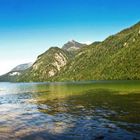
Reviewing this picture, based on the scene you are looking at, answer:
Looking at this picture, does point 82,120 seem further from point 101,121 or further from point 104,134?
point 104,134

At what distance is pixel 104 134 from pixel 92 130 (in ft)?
8.50

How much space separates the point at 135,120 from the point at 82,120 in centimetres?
782

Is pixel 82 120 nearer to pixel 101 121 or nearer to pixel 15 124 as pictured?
pixel 101 121

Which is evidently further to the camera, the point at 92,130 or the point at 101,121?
the point at 101,121

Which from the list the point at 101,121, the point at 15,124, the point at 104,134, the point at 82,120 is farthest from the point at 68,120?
the point at 104,134

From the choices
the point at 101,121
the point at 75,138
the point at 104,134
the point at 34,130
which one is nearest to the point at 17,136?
the point at 34,130

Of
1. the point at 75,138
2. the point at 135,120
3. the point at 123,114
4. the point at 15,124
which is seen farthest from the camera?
the point at 123,114

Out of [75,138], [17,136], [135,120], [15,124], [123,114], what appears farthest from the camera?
[123,114]

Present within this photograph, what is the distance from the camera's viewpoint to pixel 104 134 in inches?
1201

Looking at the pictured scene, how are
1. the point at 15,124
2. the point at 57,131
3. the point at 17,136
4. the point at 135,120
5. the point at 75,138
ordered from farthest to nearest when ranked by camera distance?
the point at 15,124, the point at 135,120, the point at 57,131, the point at 17,136, the point at 75,138

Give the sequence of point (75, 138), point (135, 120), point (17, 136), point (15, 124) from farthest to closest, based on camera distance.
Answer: point (15, 124), point (135, 120), point (17, 136), point (75, 138)

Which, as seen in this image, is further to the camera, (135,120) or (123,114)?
(123,114)

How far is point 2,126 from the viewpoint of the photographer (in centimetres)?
3844

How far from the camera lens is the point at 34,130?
34438mm
